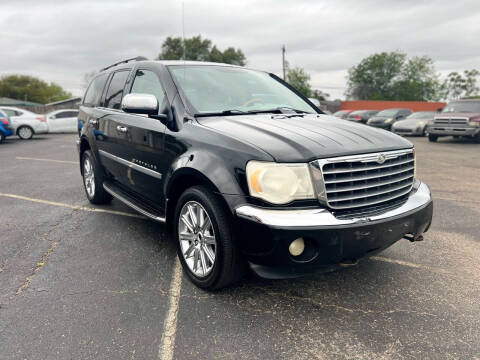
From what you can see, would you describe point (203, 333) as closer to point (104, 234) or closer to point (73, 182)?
point (104, 234)

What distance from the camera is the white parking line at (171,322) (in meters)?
2.34

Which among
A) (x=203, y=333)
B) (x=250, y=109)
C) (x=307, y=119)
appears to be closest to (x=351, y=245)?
(x=203, y=333)

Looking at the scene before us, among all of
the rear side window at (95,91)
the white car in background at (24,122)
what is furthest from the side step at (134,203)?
the white car in background at (24,122)

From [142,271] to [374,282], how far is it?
1961 mm

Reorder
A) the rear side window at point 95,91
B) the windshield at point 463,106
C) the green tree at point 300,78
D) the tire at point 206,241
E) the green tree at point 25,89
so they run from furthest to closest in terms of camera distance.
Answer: the green tree at point 25,89
the green tree at point 300,78
the windshield at point 463,106
the rear side window at point 95,91
the tire at point 206,241

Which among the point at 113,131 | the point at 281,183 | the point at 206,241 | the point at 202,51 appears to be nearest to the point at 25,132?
the point at 113,131

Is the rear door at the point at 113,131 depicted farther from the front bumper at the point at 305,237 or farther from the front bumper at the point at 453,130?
the front bumper at the point at 453,130

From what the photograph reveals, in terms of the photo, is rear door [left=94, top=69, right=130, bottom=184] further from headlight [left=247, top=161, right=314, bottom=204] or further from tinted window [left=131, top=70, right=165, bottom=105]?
headlight [left=247, top=161, right=314, bottom=204]

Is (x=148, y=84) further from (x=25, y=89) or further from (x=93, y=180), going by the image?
(x=25, y=89)

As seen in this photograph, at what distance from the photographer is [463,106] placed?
15.6 metres

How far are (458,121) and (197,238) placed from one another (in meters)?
14.7

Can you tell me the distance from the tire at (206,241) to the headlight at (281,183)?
337mm

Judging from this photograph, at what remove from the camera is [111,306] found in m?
2.84

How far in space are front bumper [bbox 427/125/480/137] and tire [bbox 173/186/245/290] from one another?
14.5 meters
